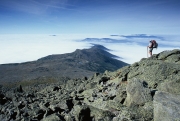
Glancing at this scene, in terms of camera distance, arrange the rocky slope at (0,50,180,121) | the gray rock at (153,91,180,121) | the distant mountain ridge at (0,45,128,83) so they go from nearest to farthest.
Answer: the gray rock at (153,91,180,121), the rocky slope at (0,50,180,121), the distant mountain ridge at (0,45,128,83)

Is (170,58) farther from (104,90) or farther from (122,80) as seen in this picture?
(104,90)

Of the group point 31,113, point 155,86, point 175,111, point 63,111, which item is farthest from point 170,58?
point 31,113

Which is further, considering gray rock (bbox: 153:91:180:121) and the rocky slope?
the rocky slope

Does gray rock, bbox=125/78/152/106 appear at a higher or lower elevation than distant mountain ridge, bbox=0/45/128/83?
higher

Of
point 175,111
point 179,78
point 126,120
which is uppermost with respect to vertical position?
point 179,78

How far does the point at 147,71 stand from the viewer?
1411 centimetres

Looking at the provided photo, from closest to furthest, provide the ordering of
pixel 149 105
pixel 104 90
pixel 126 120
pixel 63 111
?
pixel 126 120 < pixel 149 105 < pixel 63 111 < pixel 104 90

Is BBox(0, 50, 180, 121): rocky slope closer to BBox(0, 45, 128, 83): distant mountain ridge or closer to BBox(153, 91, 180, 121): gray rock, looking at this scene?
BBox(153, 91, 180, 121): gray rock

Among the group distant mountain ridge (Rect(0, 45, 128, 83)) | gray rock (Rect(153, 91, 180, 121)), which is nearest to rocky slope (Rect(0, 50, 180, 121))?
gray rock (Rect(153, 91, 180, 121))

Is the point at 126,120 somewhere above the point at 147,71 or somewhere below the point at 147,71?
below

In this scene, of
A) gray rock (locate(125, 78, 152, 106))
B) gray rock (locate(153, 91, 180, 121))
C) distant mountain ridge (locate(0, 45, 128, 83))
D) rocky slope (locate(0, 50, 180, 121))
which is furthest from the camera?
distant mountain ridge (locate(0, 45, 128, 83))

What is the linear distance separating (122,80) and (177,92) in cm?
509

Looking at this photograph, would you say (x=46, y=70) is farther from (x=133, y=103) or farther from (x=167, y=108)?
(x=167, y=108)

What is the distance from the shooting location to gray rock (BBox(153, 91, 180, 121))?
25.1 feet
